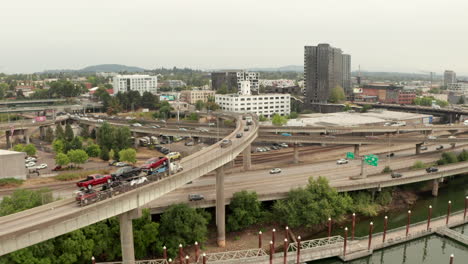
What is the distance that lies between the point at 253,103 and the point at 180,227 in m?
105

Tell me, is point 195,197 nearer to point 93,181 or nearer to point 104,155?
point 93,181

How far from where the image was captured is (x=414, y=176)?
5781cm

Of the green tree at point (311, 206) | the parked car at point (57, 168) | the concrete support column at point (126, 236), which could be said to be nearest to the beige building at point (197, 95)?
the parked car at point (57, 168)

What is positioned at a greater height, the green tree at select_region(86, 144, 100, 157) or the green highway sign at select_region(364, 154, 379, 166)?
the green highway sign at select_region(364, 154, 379, 166)

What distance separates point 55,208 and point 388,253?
3644 cm

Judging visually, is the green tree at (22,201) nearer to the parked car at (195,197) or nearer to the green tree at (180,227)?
the green tree at (180,227)

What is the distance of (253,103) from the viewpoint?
141875 millimetres

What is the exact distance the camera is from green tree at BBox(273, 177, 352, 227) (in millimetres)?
45531

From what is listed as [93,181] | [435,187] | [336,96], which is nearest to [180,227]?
[93,181]

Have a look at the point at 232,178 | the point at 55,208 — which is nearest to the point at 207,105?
the point at 232,178

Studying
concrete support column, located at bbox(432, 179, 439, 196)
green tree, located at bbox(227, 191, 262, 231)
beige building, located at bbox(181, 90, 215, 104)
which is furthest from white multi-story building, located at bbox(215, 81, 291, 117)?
green tree, located at bbox(227, 191, 262, 231)

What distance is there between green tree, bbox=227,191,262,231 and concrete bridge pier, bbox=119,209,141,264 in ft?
48.0

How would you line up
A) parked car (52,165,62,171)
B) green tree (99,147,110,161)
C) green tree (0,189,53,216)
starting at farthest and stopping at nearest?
green tree (99,147,110,161), parked car (52,165,62,171), green tree (0,189,53,216)

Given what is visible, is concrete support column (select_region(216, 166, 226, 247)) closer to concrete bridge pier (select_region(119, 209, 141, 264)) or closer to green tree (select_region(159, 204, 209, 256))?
green tree (select_region(159, 204, 209, 256))
